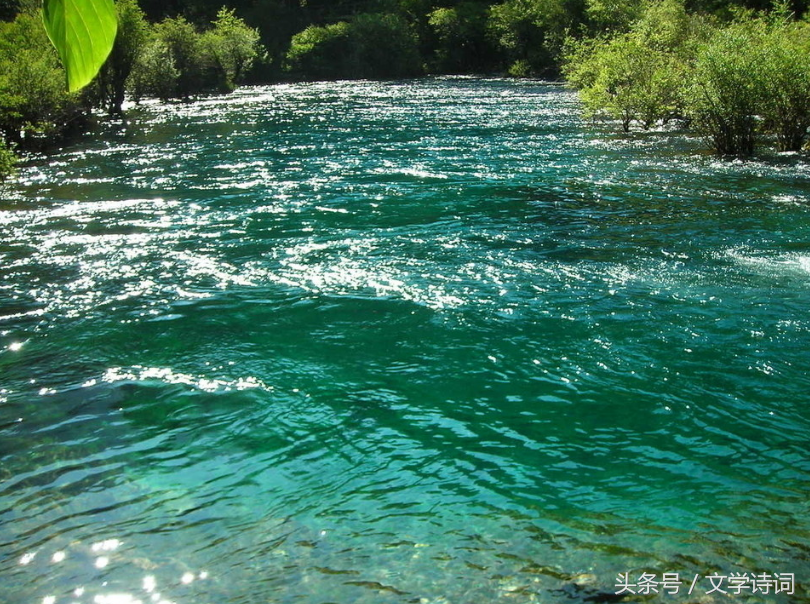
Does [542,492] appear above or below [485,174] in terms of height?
below

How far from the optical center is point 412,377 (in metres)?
8.72

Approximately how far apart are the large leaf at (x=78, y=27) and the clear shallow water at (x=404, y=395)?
4819mm

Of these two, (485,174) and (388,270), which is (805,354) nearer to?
(388,270)

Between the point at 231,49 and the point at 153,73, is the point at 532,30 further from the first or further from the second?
the point at 153,73

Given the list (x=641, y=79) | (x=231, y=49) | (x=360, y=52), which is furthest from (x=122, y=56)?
(x=360, y=52)

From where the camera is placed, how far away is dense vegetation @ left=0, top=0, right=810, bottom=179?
22.0m

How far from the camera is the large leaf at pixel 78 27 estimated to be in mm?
795

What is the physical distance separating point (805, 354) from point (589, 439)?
12.0 ft

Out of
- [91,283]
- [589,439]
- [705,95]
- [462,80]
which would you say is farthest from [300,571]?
[462,80]

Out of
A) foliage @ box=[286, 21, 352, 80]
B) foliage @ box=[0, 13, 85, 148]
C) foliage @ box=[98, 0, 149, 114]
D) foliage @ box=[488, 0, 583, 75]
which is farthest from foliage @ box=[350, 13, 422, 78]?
foliage @ box=[0, 13, 85, 148]

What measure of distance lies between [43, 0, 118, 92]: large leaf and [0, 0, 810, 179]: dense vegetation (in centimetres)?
2363

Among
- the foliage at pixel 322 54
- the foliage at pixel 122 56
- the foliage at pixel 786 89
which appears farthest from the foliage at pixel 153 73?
the foliage at pixel 786 89

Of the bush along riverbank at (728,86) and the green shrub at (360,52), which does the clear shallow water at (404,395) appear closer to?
the bush along riverbank at (728,86)

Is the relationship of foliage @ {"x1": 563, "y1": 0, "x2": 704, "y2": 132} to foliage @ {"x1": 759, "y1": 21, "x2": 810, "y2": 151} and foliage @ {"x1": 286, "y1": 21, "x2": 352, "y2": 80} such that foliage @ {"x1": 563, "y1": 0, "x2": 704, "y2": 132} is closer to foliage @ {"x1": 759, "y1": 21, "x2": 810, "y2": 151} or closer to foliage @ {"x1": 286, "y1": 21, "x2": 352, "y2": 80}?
foliage @ {"x1": 759, "y1": 21, "x2": 810, "y2": 151}
